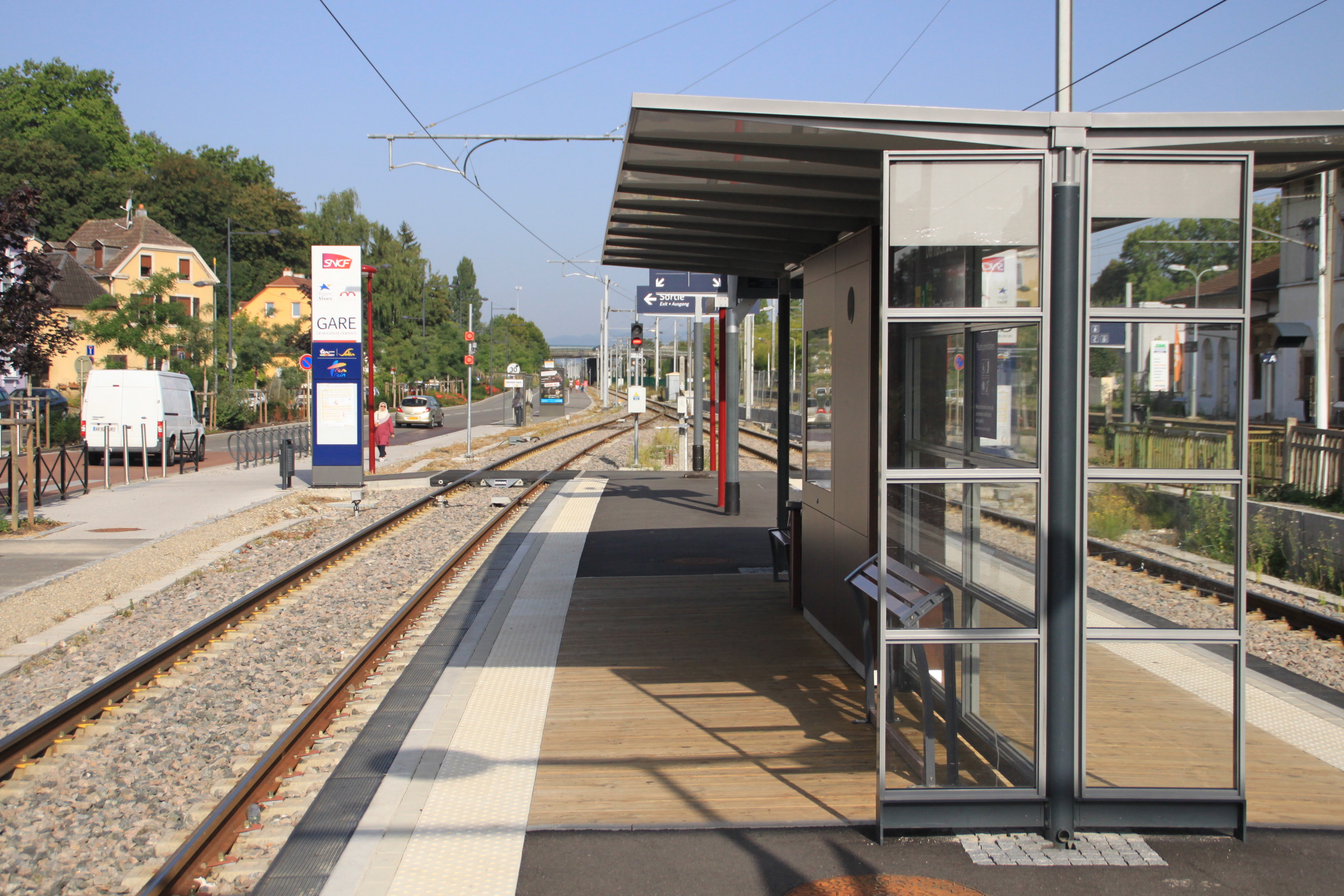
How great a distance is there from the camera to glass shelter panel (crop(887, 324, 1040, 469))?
4.68 metres

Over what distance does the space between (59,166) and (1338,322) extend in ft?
255

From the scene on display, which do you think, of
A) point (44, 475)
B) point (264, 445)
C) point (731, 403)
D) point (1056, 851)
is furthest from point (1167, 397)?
point (264, 445)

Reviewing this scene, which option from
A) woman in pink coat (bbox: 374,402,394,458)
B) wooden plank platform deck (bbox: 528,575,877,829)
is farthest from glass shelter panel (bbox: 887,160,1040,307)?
woman in pink coat (bbox: 374,402,394,458)

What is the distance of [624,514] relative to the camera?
16156 millimetres

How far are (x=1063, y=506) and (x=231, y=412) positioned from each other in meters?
41.9

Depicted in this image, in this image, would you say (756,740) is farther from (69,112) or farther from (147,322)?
(69,112)

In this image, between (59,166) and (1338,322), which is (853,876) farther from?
(59,166)

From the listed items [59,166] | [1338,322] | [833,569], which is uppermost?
[59,166]

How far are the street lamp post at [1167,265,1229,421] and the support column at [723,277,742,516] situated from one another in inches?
380

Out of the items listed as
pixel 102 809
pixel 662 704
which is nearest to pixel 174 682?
pixel 102 809

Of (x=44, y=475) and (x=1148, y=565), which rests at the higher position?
(x=1148, y=565)

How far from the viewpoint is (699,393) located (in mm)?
20844

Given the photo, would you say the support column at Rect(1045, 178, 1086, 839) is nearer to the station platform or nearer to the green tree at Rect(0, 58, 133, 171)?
the station platform

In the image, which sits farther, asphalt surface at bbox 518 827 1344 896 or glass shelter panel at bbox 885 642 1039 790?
glass shelter panel at bbox 885 642 1039 790
